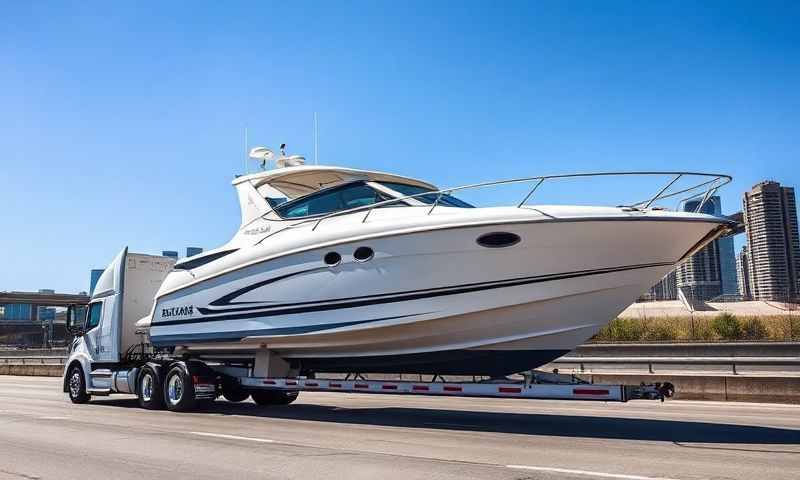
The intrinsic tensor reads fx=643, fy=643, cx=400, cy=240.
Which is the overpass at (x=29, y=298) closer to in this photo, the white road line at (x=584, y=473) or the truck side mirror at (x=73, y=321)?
the truck side mirror at (x=73, y=321)

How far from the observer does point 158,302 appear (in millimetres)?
12703

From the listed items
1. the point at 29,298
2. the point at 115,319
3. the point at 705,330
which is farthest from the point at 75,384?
the point at 29,298

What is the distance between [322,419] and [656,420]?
514 cm

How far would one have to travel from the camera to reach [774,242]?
107500 mm

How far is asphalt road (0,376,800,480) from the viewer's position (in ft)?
18.7

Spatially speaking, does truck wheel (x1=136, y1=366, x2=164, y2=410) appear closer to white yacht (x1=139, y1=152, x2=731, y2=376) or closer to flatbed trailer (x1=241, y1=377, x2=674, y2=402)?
white yacht (x1=139, y1=152, x2=731, y2=376)

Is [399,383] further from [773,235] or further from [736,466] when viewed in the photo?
[773,235]

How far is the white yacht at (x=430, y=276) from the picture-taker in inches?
324


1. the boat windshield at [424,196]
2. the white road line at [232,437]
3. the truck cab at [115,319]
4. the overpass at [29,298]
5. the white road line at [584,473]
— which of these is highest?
the overpass at [29,298]

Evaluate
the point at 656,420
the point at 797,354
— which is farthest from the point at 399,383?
the point at 797,354

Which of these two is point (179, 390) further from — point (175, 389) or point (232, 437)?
point (232, 437)

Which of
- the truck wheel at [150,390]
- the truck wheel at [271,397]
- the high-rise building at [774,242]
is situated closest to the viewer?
the truck wheel at [150,390]

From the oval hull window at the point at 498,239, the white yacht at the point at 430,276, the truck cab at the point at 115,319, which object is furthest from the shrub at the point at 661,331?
the oval hull window at the point at 498,239

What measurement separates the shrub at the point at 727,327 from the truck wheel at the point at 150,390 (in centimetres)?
2378
